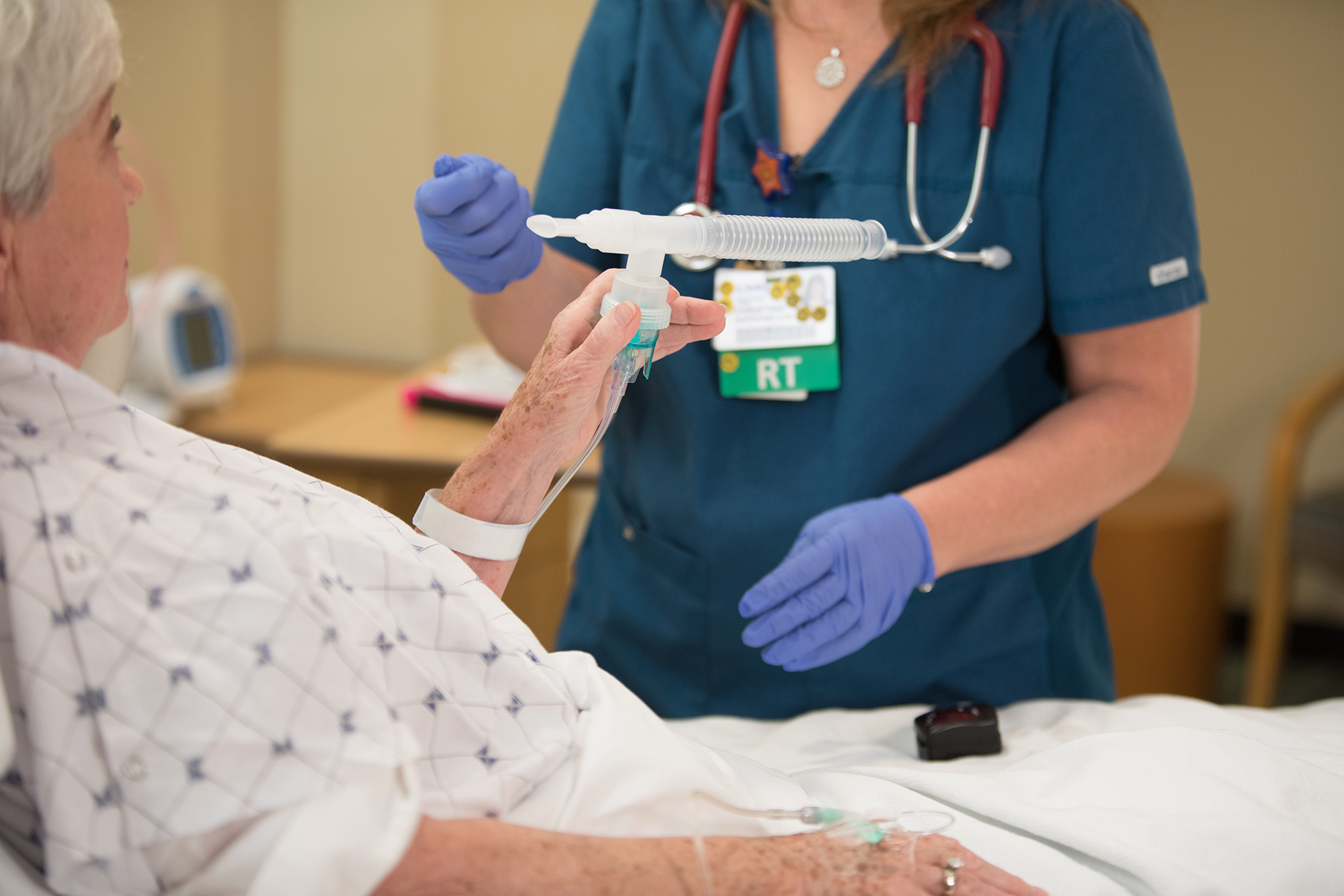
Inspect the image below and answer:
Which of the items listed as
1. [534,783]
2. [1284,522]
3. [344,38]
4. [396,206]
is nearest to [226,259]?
[396,206]

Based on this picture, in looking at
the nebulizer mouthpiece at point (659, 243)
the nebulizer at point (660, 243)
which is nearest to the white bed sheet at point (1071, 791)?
the nebulizer mouthpiece at point (659, 243)

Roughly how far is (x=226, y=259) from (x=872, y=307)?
2407mm

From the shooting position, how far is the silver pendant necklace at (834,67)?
1238 mm

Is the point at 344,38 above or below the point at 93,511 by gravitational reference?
above

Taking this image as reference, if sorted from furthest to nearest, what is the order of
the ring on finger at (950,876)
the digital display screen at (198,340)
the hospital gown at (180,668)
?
the digital display screen at (198,340) → the ring on finger at (950,876) → the hospital gown at (180,668)

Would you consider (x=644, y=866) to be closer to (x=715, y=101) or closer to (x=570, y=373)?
(x=570, y=373)

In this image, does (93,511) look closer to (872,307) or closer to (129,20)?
(872,307)

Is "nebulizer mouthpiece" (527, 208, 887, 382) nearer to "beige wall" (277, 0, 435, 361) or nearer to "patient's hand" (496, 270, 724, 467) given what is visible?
"patient's hand" (496, 270, 724, 467)

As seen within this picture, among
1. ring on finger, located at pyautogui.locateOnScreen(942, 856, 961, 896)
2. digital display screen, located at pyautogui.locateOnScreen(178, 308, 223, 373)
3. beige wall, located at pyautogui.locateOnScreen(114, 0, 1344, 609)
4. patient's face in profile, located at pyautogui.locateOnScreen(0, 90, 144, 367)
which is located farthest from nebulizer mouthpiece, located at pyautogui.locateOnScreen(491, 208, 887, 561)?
beige wall, located at pyautogui.locateOnScreen(114, 0, 1344, 609)

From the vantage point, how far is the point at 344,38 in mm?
3033

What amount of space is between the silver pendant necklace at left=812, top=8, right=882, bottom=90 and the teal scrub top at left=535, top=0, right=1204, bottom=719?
4 centimetres

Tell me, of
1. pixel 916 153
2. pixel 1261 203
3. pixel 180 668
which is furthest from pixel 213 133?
pixel 1261 203

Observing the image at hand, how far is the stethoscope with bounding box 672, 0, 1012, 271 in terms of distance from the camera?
1.16 m

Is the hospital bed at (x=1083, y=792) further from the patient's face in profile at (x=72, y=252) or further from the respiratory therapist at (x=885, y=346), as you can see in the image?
the patient's face in profile at (x=72, y=252)
